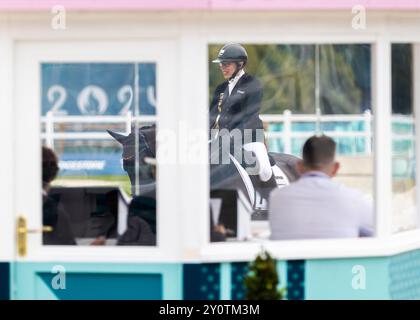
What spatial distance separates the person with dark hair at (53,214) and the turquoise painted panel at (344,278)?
150cm

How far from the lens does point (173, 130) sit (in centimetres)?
680

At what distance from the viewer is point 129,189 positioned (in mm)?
6879

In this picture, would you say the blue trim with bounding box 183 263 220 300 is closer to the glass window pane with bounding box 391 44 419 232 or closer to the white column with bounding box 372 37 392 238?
the white column with bounding box 372 37 392 238

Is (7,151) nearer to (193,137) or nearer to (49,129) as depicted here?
(49,129)

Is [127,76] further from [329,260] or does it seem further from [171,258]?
[329,260]

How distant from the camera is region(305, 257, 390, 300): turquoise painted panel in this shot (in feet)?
22.5

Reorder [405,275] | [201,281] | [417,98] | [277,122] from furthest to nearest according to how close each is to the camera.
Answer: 1. [417,98]
2. [405,275]
3. [277,122]
4. [201,281]

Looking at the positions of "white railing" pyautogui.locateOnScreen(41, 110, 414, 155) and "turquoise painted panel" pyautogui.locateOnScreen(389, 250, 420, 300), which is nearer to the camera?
"white railing" pyautogui.locateOnScreen(41, 110, 414, 155)

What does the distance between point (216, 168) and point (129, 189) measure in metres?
0.55

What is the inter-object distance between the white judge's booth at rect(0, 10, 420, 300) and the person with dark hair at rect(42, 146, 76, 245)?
0.14ft

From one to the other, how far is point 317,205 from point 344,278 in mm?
480


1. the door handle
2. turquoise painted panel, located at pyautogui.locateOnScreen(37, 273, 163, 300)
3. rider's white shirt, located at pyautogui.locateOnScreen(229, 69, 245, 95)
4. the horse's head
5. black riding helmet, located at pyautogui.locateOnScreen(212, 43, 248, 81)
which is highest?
black riding helmet, located at pyautogui.locateOnScreen(212, 43, 248, 81)

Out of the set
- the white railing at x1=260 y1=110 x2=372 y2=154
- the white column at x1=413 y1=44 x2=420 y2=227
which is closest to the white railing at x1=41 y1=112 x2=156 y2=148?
the white railing at x1=260 y1=110 x2=372 y2=154

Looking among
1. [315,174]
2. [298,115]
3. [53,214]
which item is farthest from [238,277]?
[53,214]
